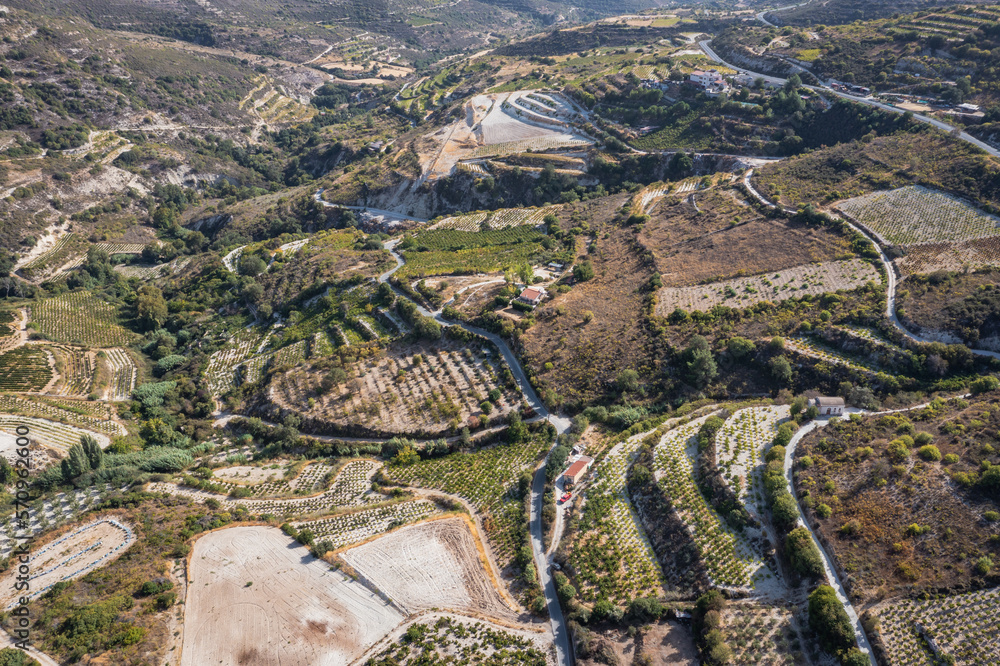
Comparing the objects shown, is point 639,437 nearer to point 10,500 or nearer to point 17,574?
point 17,574

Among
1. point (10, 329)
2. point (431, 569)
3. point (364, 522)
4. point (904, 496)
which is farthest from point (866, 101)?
point (10, 329)

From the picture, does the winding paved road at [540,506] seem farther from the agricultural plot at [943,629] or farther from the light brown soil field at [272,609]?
the agricultural plot at [943,629]

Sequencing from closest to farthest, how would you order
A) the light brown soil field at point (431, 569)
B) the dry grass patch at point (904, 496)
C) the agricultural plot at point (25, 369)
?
the dry grass patch at point (904, 496), the light brown soil field at point (431, 569), the agricultural plot at point (25, 369)

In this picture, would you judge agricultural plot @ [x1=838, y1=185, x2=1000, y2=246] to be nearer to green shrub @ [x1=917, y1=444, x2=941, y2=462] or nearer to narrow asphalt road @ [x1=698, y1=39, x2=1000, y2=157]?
narrow asphalt road @ [x1=698, y1=39, x2=1000, y2=157]

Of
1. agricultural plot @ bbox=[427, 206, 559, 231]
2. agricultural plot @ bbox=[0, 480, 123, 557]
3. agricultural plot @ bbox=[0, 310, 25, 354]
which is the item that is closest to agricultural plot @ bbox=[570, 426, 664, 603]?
agricultural plot @ bbox=[0, 480, 123, 557]

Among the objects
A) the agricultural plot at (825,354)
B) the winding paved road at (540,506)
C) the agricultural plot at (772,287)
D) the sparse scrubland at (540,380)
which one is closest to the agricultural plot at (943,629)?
the sparse scrubland at (540,380)

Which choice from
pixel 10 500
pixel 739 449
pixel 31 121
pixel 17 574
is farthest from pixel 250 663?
pixel 31 121
